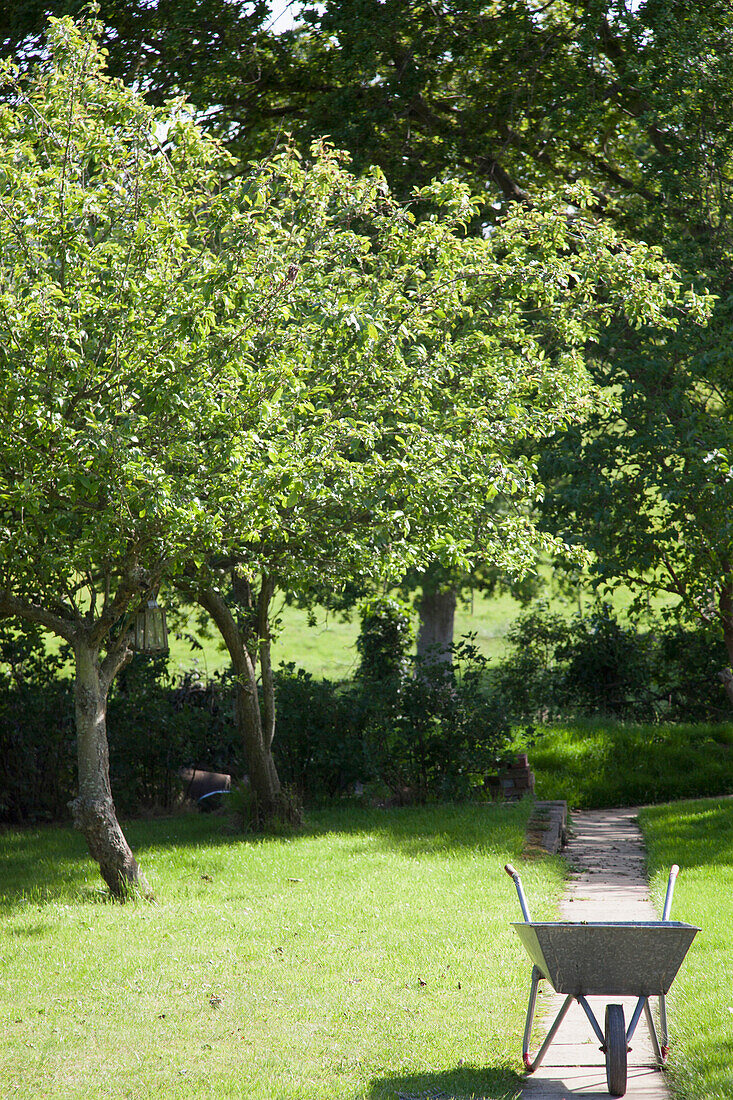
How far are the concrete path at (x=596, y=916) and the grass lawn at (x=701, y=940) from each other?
14 centimetres

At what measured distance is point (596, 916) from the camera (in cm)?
679

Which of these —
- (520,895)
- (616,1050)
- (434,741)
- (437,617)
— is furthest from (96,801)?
(437,617)

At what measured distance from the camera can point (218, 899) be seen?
772 cm

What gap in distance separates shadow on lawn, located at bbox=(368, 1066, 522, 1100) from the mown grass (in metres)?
8.47

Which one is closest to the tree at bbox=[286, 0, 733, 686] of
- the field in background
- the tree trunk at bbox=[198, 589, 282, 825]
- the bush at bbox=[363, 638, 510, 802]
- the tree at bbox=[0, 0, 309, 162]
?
the tree at bbox=[0, 0, 309, 162]

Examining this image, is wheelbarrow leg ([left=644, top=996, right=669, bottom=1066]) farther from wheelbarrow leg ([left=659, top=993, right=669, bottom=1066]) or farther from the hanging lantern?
the hanging lantern

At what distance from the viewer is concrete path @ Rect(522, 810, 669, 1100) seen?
4.21 m

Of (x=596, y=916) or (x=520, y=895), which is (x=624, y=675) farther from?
(x=520, y=895)

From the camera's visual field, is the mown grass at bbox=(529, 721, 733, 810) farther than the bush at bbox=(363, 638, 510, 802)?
Yes

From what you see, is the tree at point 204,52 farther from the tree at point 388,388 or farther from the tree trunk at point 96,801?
the tree trunk at point 96,801

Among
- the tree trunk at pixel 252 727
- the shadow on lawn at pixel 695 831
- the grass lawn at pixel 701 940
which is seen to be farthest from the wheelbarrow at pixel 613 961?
the tree trunk at pixel 252 727

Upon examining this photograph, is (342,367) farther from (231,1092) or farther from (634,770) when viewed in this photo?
(634,770)

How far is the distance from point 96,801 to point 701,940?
14.9 ft

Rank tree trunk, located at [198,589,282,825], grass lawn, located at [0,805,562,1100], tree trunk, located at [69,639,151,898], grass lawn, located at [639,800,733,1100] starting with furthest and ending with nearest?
tree trunk, located at [198,589,282,825]
tree trunk, located at [69,639,151,898]
grass lawn, located at [0,805,562,1100]
grass lawn, located at [639,800,733,1100]
